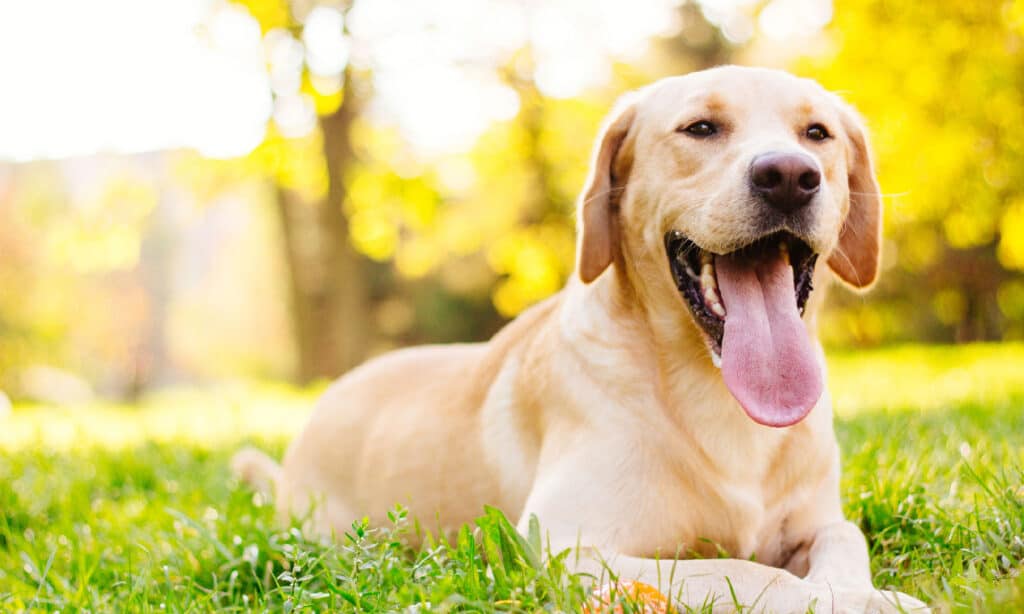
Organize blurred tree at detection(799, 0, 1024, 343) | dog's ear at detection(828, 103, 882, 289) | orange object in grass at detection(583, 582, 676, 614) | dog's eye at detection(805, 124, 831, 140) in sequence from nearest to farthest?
orange object in grass at detection(583, 582, 676, 614)
dog's eye at detection(805, 124, 831, 140)
dog's ear at detection(828, 103, 882, 289)
blurred tree at detection(799, 0, 1024, 343)

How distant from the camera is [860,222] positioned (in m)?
2.97

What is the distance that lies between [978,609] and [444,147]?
51.4ft

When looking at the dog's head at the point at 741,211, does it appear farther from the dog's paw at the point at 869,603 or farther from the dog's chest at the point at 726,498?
the dog's paw at the point at 869,603

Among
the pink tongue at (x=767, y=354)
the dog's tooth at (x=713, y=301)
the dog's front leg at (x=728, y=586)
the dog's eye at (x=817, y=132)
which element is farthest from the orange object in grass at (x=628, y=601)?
the dog's eye at (x=817, y=132)

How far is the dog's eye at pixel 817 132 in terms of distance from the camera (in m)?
2.74

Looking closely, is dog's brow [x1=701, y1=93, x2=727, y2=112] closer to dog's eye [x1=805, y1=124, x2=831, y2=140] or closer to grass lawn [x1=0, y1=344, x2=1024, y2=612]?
dog's eye [x1=805, y1=124, x2=831, y2=140]

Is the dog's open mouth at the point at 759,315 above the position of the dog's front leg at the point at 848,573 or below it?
above

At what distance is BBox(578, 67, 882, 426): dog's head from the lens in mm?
2463

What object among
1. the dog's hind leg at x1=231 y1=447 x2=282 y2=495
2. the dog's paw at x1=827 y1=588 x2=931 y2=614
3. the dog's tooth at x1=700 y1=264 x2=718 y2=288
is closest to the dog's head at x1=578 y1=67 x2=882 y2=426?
the dog's tooth at x1=700 y1=264 x2=718 y2=288

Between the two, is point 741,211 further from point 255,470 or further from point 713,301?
point 255,470

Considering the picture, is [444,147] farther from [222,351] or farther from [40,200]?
[222,351]

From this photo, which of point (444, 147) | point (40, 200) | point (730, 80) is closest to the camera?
point (730, 80)

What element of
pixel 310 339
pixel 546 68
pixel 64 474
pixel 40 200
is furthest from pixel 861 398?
pixel 40 200

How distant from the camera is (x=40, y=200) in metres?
15.8
